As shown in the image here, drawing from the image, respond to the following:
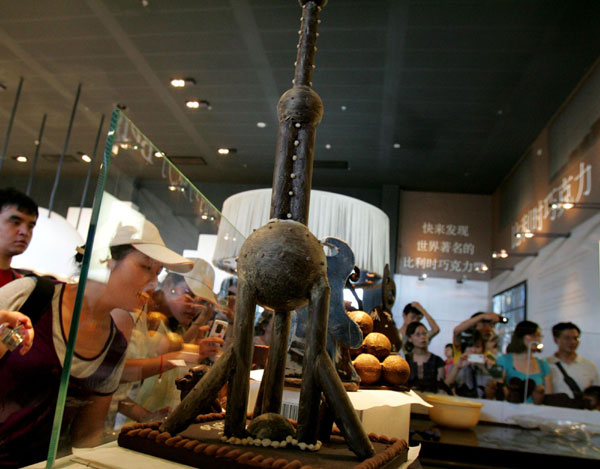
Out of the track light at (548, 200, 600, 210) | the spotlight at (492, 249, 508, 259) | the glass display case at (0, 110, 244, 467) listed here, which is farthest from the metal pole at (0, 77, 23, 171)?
the spotlight at (492, 249, 508, 259)

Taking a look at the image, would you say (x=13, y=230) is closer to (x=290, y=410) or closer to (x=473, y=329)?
(x=290, y=410)

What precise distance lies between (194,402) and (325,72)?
2.81m

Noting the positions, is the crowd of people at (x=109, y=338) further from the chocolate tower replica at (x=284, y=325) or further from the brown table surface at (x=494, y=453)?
the brown table surface at (x=494, y=453)

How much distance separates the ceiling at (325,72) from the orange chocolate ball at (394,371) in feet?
6.42

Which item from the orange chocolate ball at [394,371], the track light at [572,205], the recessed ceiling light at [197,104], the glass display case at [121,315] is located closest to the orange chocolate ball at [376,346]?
the orange chocolate ball at [394,371]

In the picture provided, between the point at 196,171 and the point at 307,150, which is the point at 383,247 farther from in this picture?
the point at 196,171

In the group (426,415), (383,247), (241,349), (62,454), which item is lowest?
(426,415)

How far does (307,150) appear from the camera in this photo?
0.80 metres

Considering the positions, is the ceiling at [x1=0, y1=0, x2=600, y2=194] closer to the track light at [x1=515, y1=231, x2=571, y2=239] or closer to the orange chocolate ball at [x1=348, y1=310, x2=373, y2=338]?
the track light at [x1=515, y1=231, x2=571, y2=239]

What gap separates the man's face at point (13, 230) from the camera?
4.53 feet

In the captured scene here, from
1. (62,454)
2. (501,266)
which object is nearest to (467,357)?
(501,266)

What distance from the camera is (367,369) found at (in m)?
1.31

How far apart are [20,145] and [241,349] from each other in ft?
12.5

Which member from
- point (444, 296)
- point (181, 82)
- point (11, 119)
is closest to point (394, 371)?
point (181, 82)
